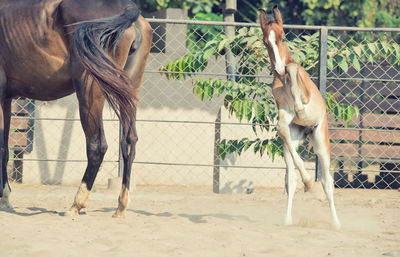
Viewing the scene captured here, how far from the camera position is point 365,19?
1314 centimetres

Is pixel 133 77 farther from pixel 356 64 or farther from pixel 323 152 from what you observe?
pixel 356 64

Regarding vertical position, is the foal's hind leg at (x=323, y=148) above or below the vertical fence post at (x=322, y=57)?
below

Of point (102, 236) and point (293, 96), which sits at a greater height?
point (293, 96)

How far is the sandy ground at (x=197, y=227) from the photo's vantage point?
4.11 metres

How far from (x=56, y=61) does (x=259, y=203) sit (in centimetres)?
284

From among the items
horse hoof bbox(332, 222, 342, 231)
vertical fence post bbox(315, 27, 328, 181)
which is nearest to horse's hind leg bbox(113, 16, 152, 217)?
horse hoof bbox(332, 222, 342, 231)

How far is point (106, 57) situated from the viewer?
5.17m

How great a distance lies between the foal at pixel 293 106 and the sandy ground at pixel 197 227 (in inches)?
11.3

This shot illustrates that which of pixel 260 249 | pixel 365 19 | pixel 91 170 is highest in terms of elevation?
pixel 365 19

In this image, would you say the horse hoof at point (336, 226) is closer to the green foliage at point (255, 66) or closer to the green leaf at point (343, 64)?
the green foliage at point (255, 66)

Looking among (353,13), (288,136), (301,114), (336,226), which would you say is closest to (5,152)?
(288,136)

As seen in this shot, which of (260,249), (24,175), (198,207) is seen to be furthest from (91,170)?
(24,175)

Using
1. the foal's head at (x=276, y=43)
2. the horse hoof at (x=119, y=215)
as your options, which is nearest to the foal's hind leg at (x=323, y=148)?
the foal's head at (x=276, y=43)

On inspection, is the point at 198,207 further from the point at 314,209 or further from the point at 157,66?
the point at 157,66
